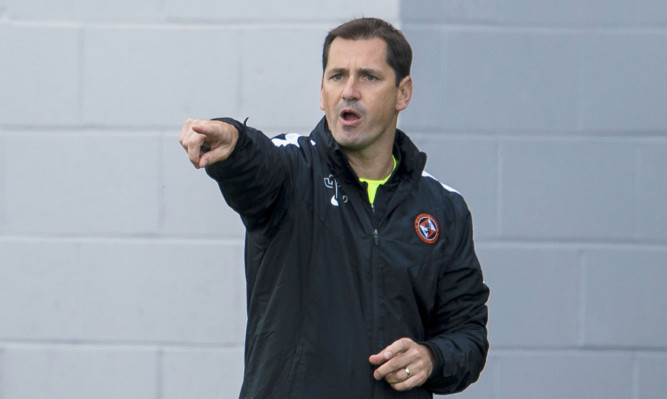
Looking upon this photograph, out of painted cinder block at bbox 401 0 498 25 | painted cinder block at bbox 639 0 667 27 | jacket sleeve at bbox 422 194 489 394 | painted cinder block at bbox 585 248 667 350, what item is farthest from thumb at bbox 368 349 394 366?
painted cinder block at bbox 639 0 667 27

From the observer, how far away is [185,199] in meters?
3.38

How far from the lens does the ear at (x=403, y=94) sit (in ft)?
8.63

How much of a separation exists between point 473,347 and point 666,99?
1.42 m

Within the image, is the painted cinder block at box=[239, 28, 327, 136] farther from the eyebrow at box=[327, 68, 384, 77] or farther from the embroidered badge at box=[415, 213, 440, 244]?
the embroidered badge at box=[415, 213, 440, 244]

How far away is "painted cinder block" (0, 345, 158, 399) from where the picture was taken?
3391mm

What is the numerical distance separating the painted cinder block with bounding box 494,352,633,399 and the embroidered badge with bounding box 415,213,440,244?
1115 millimetres

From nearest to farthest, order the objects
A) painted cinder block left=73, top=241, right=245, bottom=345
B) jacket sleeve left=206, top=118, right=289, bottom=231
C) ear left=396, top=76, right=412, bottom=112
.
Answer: jacket sleeve left=206, top=118, right=289, bottom=231 → ear left=396, top=76, right=412, bottom=112 → painted cinder block left=73, top=241, right=245, bottom=345

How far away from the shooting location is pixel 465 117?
11.3 feet

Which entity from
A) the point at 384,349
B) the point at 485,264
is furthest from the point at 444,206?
the point at 485,264

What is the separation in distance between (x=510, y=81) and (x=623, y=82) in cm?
39

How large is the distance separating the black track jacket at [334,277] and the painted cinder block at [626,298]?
3.52ft

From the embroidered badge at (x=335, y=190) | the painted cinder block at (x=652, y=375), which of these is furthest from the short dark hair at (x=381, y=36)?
the painted cinder block at (x=652, y=375)

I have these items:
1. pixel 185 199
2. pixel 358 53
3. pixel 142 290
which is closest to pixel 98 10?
pixel 185 199

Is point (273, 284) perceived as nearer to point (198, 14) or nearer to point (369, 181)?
point (369, 181)
